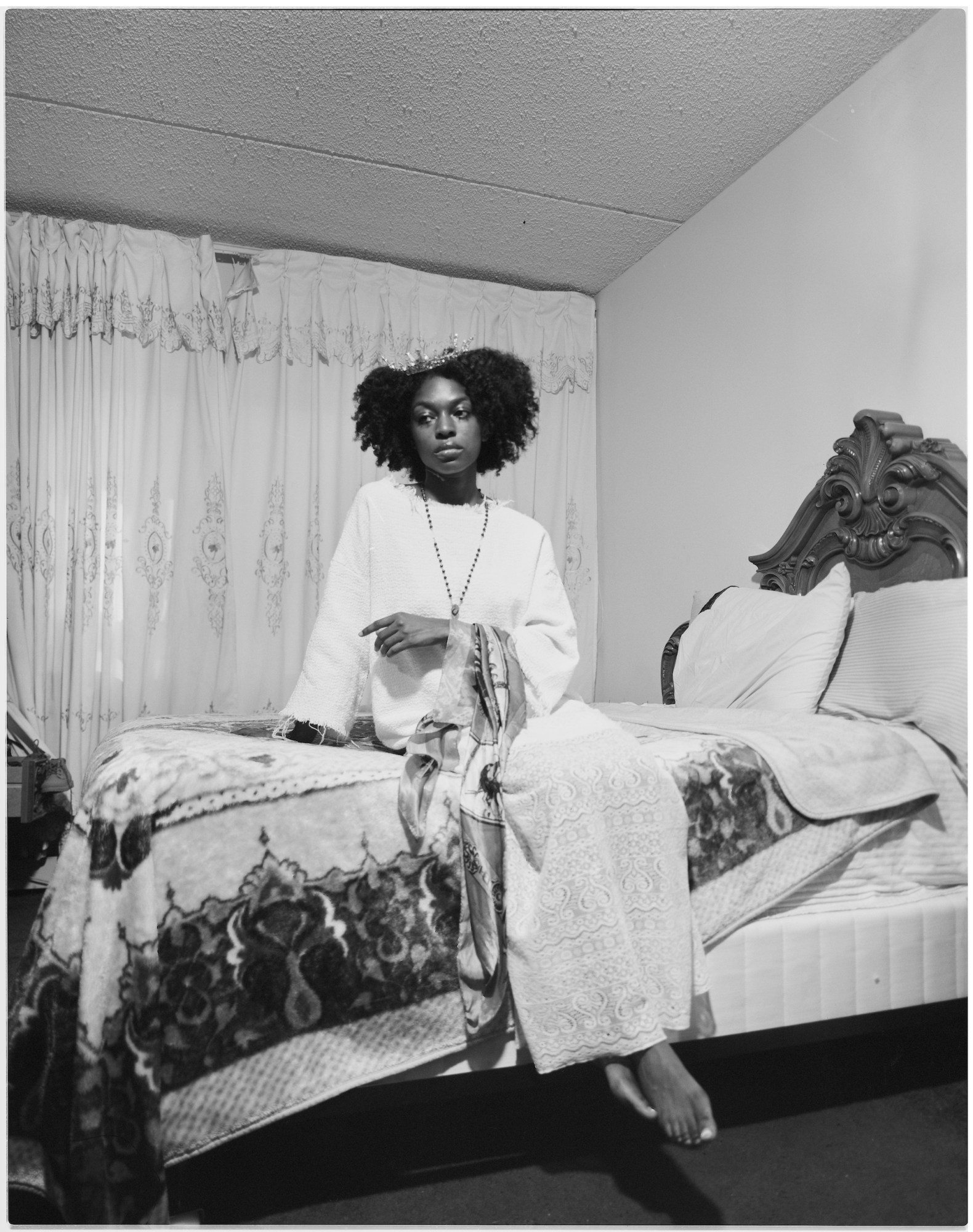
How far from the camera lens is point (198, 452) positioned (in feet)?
4.09

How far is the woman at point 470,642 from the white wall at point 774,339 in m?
0.16

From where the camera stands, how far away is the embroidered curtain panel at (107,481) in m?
1.09

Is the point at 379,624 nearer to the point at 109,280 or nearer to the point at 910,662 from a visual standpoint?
the point at 109,280

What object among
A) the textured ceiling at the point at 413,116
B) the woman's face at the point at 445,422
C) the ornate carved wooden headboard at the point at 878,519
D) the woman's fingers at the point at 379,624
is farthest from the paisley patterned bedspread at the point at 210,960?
the textured ceiling at the point at 413,116

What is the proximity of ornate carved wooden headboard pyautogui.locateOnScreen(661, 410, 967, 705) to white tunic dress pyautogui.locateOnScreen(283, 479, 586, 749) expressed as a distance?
25 centimetres

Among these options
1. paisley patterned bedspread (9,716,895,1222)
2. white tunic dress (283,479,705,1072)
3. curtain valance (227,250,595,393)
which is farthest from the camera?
curtain valance (227,250,595,393)

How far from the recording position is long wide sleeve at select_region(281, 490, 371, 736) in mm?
1271

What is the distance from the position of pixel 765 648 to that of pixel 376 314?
2.96 feet

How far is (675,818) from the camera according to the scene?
1191 millimetres

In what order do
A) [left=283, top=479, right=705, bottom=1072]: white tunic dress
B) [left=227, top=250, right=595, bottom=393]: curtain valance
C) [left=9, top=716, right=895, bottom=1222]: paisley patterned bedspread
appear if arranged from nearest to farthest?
[left=9, top=716, right=895, bottom=1222]: paisley patterned bedspread < [left=283, top=479, right=705, bottom=1072]: white tunic dress < [left=227, top=250, right=595, bottom=393]: curtain valance

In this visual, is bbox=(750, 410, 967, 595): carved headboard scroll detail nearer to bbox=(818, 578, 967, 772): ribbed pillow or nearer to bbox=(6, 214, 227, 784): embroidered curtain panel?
bbox=(818, 578, 967, 772): ribbed pillow

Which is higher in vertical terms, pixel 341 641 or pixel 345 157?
pixel 345 157

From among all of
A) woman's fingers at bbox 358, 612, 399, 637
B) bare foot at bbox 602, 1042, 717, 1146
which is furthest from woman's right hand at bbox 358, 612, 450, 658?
bare foot at bbox 602, 1042, 717, 1146

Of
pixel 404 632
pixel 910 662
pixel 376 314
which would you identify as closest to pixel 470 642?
pixel 404 632
